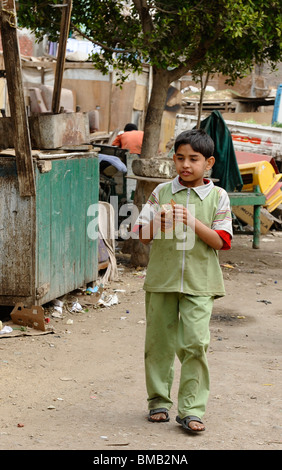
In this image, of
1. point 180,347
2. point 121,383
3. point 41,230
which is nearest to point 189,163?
point 180,347

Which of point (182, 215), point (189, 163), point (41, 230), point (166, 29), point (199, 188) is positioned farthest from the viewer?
point (166, 29)

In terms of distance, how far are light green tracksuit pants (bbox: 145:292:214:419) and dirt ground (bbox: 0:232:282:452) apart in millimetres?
169

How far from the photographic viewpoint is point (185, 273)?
12.0 feet

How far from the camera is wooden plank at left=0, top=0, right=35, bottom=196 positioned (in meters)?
5.32

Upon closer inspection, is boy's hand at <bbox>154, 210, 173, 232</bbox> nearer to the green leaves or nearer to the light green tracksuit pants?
the light green tracksuit pants

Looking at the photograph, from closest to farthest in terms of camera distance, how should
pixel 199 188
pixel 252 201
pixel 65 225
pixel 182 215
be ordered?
pixel 182 215
pixel 199 188
pixel 65 225
pixel 252 201

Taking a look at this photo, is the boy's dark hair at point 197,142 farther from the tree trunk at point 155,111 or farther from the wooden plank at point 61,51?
the tree trunk at point 155,111

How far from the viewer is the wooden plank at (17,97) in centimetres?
532

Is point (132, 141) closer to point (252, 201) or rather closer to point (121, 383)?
point (252, 201)

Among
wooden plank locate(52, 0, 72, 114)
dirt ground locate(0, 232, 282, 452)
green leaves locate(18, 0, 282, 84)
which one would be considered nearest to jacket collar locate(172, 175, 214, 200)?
dirt ground locate(0, 232, 282, 452)

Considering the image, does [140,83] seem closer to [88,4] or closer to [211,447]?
[88,4]

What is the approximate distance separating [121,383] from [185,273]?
132cm

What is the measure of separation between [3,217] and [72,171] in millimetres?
1003
